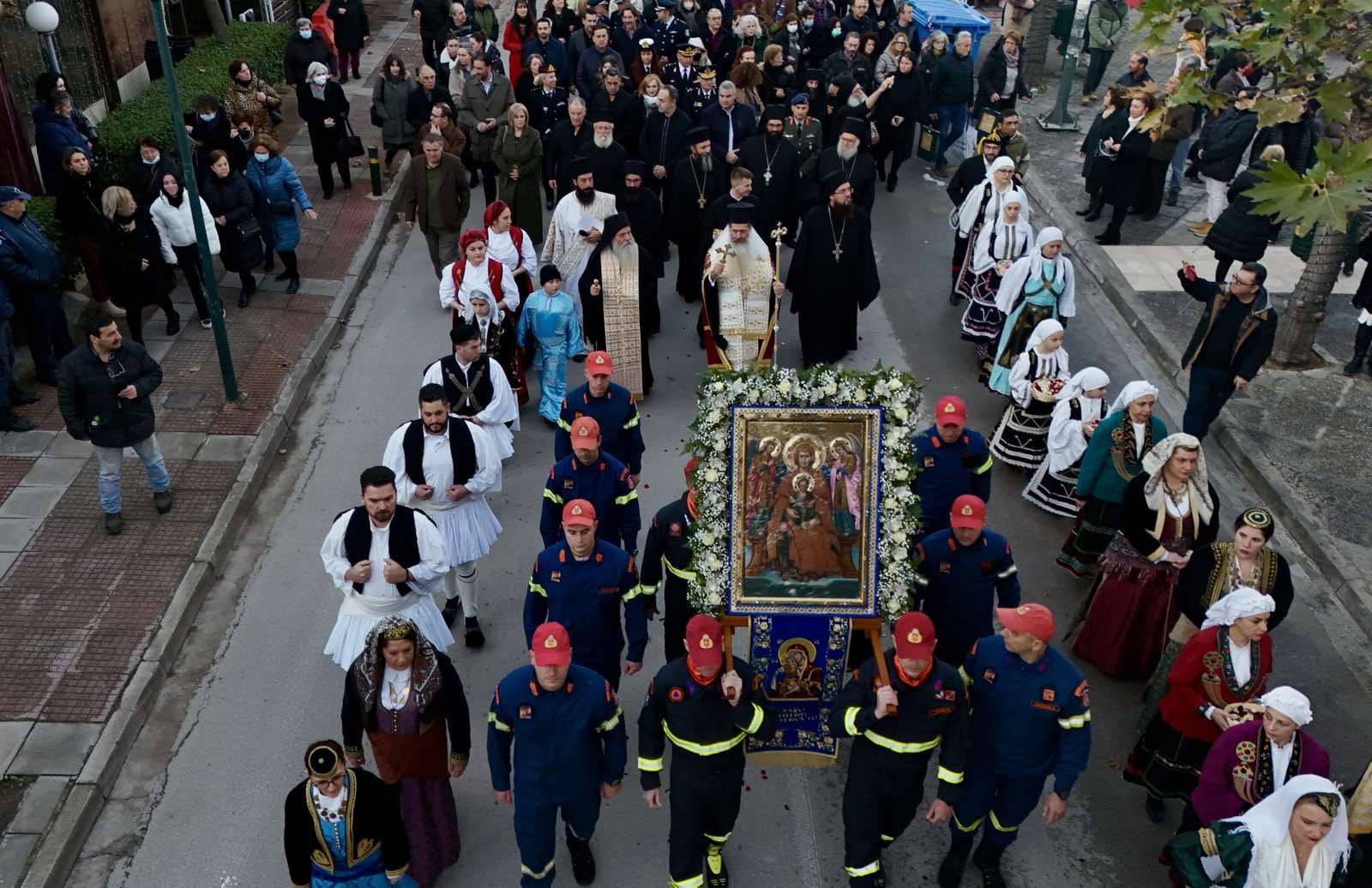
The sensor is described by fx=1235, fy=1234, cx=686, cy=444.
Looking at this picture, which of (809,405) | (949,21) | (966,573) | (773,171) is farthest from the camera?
(949,21)

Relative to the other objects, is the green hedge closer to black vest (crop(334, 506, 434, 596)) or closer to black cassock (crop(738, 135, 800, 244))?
black cassock (crop(738, 135, 800, 244))

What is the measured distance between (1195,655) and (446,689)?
4160 mm

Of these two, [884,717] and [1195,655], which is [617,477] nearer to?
[884,717]

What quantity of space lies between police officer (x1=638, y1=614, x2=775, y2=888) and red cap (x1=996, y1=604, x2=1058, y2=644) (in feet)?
4.53

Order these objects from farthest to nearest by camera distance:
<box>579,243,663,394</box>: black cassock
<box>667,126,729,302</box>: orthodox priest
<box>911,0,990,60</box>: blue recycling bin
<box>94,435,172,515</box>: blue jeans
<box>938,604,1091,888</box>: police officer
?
<box>911,0,990,60</box>: blue recycling bin, <box>667,126,729,302</box>: orthodox priest, <box>579,243,663,394</box>: black cassock, <box>94,435,172,515</box>: blue jeans, <box>938,604,1091,888</box>: police officer

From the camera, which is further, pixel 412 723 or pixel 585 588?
pixel 585 588

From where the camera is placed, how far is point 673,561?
778 centimetres

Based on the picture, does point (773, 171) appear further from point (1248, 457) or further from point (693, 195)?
point (1248, 457)

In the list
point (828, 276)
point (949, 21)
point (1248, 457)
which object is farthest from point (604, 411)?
point (949, 21)

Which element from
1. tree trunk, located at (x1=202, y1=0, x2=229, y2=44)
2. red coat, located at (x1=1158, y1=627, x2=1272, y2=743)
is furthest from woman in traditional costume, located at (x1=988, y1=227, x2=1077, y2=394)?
tree trunk, located at (x1=202, y1=0, x2=229, y2=44)

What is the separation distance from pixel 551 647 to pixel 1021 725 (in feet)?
8.25

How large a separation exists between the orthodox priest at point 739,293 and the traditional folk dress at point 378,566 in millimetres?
4895

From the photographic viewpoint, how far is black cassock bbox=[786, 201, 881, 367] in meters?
12.4

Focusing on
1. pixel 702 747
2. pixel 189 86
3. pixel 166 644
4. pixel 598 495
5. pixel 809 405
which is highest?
pixel 809 405
